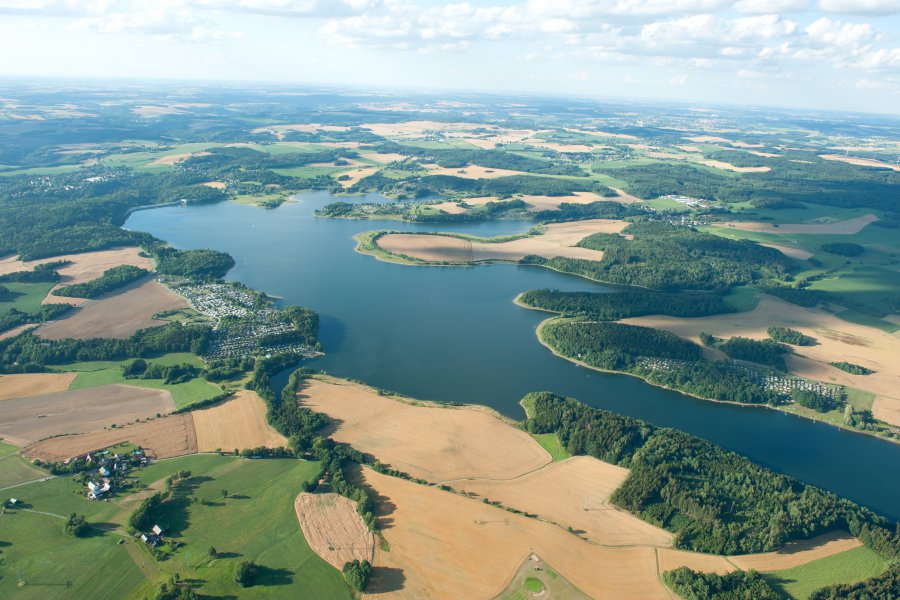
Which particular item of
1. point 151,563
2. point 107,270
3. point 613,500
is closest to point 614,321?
point 613,500

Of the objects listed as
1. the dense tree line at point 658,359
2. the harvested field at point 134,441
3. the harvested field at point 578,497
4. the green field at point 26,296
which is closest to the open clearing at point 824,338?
the dense tree line at point 658,359

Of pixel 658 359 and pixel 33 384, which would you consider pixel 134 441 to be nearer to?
pixel 33 384

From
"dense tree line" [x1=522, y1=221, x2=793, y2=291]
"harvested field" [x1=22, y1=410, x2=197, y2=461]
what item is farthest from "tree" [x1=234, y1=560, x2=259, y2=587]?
"dense tree line" [x1=522, y1=221, x2=793, y2=291]

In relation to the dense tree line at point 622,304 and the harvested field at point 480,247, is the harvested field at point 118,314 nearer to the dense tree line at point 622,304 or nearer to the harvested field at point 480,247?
the harvested field at point 480,247

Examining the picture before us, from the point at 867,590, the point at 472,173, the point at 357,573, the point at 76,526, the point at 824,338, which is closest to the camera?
the point at 867,590

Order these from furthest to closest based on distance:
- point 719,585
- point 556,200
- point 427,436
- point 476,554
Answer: point 556,200 → point 427,436 → point 476,554 → point 719,585

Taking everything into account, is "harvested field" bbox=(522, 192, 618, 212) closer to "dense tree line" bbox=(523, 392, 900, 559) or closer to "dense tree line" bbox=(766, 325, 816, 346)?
"dense tree line" bbox=(766, 325, 816, 346)

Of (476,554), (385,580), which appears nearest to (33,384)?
(385,580)
